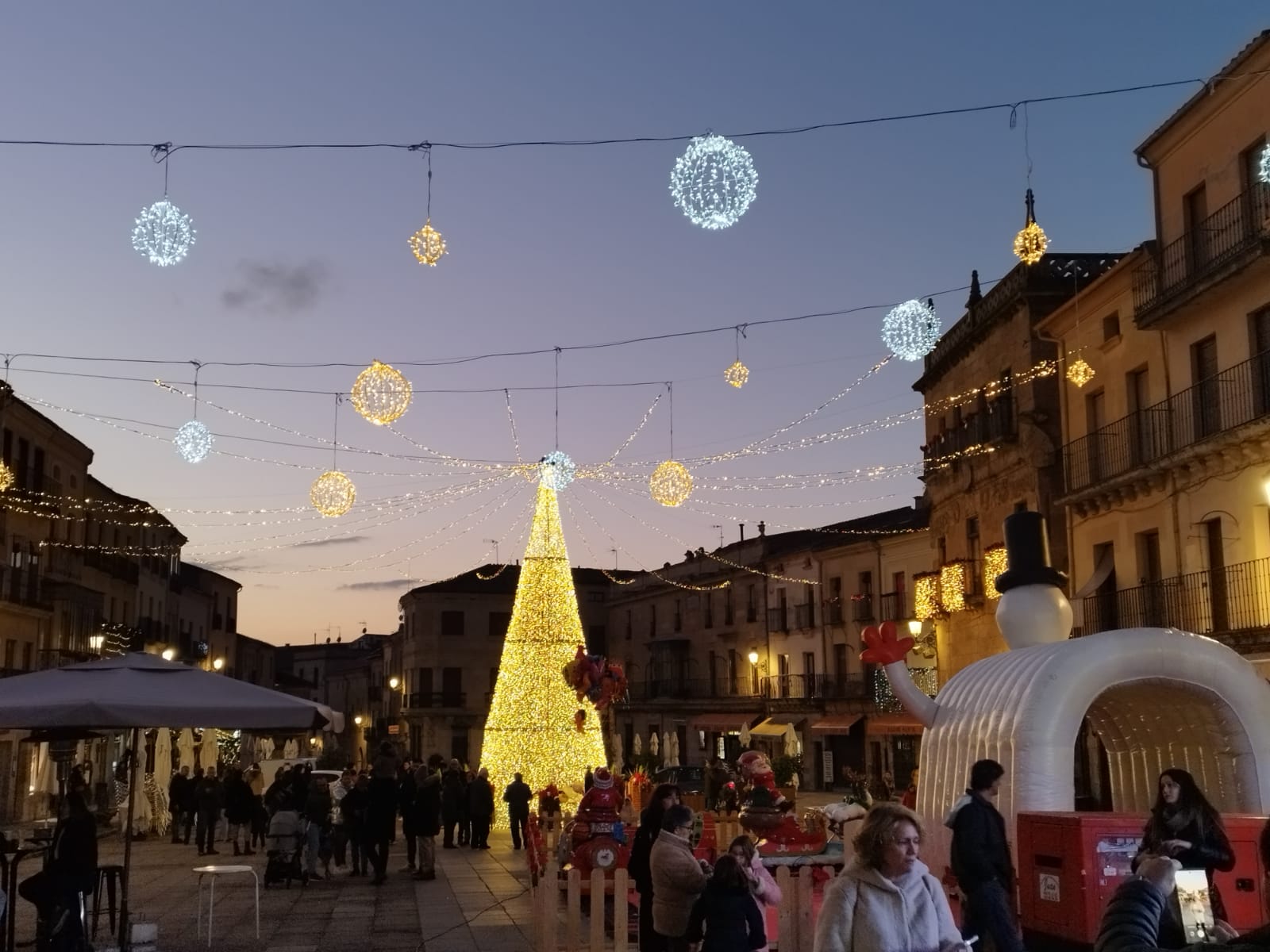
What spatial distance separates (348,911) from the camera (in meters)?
14.2

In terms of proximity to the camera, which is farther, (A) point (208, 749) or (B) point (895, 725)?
(B) point (895, 725)

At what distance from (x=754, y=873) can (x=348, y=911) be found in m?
7.95

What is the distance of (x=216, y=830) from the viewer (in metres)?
27.0

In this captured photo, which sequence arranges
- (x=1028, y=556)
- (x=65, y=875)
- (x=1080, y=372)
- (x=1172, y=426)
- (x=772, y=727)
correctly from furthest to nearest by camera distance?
(x=772, y=727) < (x=1080, y=372) < (x=1172, y=426) < (x=1028, y=556) < (x=65, y=875)

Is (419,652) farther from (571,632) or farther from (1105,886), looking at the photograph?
(1105,886)

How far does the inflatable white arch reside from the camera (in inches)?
419

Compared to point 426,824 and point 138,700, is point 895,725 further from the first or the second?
point 138,700

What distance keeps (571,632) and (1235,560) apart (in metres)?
11.7

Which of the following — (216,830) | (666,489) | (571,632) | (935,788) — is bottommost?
(216,830)

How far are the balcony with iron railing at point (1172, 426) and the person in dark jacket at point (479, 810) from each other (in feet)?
39.9

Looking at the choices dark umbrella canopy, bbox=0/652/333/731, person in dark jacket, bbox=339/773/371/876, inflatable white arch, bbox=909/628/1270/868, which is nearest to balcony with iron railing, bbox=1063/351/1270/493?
inflatable white arch, bbox=909/628/1270/868

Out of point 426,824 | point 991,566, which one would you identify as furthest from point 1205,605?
point 426,824

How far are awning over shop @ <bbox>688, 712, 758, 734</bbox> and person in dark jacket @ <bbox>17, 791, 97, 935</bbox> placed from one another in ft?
134

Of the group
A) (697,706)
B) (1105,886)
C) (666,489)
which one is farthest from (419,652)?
(1105,886)
